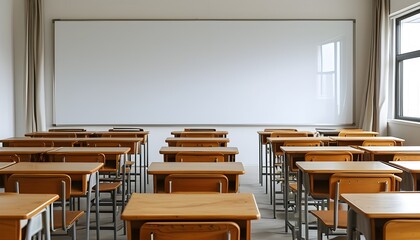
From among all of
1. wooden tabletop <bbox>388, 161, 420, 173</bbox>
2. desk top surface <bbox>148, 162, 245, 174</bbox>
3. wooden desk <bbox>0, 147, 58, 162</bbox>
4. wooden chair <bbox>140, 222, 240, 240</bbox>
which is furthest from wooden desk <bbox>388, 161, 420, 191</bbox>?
wooden desk <bbox>0, 147, 58, 162</bbox>

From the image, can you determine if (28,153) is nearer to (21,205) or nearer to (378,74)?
(21,205)

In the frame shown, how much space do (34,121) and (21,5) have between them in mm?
2099

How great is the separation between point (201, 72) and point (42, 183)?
623 centimetres

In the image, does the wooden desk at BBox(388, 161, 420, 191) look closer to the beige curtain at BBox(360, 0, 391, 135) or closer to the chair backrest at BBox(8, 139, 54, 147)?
the chair backrest at BBox(8, 139, 54, 147)

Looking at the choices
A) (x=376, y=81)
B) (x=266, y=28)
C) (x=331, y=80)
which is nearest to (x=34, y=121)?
(x=266, y=28)

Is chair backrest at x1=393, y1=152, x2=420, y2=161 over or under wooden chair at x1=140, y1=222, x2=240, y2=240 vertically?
over

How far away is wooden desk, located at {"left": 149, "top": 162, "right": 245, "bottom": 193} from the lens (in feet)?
11.7

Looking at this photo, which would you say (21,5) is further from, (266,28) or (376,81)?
(376,81)

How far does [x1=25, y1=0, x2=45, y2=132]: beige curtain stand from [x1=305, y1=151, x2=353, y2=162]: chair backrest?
6.04 m

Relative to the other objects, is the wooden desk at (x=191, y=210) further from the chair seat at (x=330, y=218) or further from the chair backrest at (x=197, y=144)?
the chair backrest at (x=197, y=144)

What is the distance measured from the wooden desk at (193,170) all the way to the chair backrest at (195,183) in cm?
26

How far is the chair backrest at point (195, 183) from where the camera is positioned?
326 centimetres

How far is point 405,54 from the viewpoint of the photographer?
28.3 ft

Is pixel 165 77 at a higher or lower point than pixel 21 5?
lower
